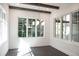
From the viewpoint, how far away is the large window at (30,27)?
4938 millimetres

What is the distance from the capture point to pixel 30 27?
5.12 m

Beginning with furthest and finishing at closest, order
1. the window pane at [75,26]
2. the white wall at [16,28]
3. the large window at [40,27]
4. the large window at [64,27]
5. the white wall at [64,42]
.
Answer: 1. the large window at [40,27]
2. the white wall at [16,28]
3. the large window at [64,27]
4. the window pane at [75,26]
5. the white wall at [64,42]

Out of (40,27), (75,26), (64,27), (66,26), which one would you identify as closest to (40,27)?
(40,27)

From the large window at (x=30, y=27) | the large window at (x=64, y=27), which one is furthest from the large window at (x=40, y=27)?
the large window at (x=64, y=27)

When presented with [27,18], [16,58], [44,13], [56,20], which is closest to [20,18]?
[27,18]

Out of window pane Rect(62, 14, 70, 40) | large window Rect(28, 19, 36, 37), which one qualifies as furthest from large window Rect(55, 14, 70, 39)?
large window Rect(28, 19, 36, 37)

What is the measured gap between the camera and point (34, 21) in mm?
5301

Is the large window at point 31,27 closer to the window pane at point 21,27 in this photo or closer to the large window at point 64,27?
the window pane at point 21,27

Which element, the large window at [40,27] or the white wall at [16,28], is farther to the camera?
the large window at [40,27]

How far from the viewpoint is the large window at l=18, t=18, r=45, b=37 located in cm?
494

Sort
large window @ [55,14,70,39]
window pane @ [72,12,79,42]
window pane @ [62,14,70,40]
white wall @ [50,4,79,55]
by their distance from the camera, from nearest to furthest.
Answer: white wall @ [50,4,79,55] → window pane @ [72,12,79,42] → window pane @ [62,14,70,40] → large window @ [55,14,70,39]

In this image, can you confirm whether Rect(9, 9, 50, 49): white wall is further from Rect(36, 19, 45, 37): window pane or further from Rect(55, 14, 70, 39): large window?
Rect(55, 14, 70, 39): large window

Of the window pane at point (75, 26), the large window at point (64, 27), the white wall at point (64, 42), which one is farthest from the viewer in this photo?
the large window at point (64, 27)

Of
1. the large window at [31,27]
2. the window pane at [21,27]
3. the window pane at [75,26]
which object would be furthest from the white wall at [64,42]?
the window pane at [21,27]
